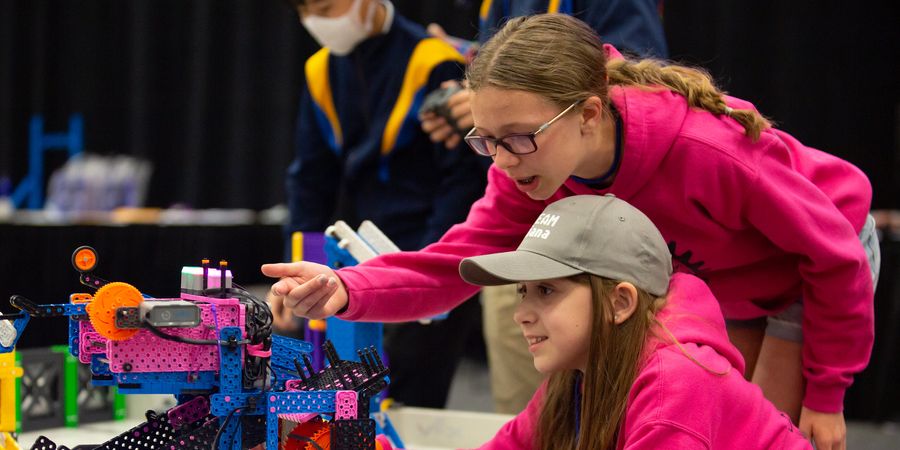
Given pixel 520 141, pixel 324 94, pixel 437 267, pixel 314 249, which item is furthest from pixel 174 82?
pixel 520 141

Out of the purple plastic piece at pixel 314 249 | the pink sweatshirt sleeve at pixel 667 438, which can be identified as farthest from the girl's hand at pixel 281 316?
the pink sweatshirt sleeve at pixel 667 438

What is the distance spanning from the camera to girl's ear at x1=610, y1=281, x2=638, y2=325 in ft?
5.31

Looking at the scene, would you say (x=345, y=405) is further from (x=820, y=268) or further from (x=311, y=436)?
(x=820, y=268)

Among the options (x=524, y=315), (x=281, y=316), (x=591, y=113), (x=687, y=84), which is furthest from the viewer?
(x=281, y=316)

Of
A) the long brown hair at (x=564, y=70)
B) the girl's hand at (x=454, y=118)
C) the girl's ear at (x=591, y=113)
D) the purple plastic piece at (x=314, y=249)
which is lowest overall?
the purple plastic piece at (x=314, y=249)

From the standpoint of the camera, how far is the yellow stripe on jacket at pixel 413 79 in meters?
3.07

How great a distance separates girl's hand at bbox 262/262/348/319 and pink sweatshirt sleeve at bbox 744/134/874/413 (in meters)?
0.74

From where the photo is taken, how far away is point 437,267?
2.02 m

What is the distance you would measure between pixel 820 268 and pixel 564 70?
598 mm

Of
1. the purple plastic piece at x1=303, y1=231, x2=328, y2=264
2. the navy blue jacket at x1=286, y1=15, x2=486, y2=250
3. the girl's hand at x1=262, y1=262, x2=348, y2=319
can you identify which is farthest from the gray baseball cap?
the navy blue jacket at x1=286, y1=15, x2=486, y2=250

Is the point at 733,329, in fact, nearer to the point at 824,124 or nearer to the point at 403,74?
the point at 403,74

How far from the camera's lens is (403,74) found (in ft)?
10.3

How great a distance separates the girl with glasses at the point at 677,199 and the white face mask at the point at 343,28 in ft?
3.70

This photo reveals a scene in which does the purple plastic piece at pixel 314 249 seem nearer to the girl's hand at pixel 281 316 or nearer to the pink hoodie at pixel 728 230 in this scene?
the girl's hand at pixel 281 316
